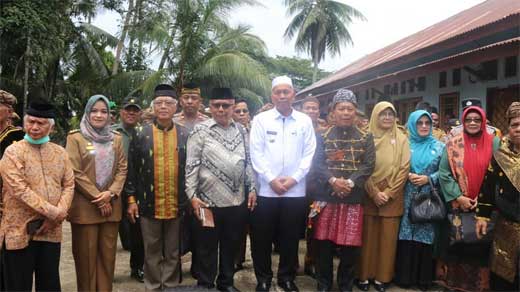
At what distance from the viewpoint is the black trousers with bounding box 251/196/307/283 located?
13.0 feet

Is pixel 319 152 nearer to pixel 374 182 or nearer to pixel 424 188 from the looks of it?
pixel 374 182

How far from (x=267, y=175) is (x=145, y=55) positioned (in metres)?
15.3

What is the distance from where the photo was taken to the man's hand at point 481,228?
3.78 meters

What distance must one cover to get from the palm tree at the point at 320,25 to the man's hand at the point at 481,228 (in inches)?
1118

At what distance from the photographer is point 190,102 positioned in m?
4.77

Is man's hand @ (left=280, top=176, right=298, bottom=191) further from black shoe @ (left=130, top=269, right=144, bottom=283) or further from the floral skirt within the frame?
black shoe @ (left=130, top=269, right=144, bottom=283)

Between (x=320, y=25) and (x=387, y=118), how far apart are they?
28237 mm

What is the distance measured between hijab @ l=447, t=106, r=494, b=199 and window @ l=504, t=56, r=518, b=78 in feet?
13.9

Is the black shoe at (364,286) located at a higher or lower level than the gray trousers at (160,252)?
lower

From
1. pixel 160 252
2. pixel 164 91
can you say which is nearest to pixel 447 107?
pixel 164 91

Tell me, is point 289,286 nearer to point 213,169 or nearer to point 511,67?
point 213,169

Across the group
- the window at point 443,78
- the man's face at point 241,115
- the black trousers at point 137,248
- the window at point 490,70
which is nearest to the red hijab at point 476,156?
the man's face at point 241,115

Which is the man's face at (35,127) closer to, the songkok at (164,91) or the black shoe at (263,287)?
the songkok at (164,91)

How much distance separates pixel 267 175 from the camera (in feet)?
12.7
